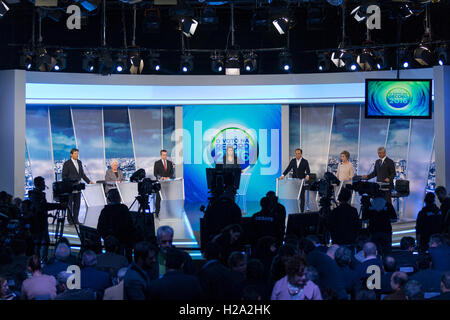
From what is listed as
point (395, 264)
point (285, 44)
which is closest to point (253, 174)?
point (285, 44)

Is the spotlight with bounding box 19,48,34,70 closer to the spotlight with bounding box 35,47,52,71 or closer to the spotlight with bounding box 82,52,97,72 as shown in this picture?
the spotlight with bounding box 35,47,52,71

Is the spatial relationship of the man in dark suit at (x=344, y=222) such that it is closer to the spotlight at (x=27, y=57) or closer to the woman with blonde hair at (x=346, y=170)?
the woman with blonde hair at (x=346, y=170)

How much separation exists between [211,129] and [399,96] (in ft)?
19.6

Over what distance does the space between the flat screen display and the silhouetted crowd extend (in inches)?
91.3

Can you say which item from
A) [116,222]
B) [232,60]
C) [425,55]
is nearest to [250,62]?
[232,60]

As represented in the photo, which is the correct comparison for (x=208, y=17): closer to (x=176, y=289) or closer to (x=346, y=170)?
(x=346, y=170)

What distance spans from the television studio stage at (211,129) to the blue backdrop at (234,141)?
0.08ft

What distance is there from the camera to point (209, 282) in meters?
4.57

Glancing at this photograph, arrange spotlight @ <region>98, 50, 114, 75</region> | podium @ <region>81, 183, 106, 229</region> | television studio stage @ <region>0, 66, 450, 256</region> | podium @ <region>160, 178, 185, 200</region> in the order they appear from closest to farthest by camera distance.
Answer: spotlight @ <region>98, 50, 114, 75</region> → podium @ <region>81, 183, 106, 229</region> → podium @ <region>160, 178, 185, 200</region> → television studio stage @ <region>0, 66, 450, 256</region>

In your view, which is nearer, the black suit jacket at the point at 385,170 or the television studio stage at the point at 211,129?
the black suit jacket at the point at 385,170

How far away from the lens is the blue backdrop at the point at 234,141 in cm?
1499

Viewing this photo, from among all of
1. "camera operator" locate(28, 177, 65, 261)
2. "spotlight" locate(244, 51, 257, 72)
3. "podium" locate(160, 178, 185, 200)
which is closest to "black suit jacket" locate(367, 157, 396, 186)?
"spotlight" locate(244, 51, 257, 72)

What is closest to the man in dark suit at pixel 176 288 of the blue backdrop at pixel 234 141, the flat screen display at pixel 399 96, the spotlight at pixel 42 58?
the flat screen display at pixel 399 96

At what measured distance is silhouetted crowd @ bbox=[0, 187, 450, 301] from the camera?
14.0 feet
